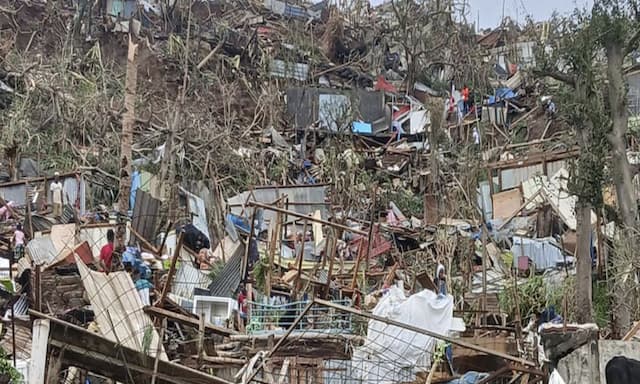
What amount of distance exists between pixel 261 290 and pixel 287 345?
3.29 metres

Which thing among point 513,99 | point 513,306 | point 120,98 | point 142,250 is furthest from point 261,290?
point 513,99

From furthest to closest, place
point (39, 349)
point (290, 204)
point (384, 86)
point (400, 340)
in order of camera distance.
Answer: point (384, 86) < point (290, 204) < point (400, 340) < point (39, 349)

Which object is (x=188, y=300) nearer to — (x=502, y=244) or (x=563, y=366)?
(x=563, y=366)

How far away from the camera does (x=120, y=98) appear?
68.2ft

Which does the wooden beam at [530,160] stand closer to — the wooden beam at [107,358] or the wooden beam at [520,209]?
the wooden beam at [520,209]

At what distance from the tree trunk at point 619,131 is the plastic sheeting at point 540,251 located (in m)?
3.64

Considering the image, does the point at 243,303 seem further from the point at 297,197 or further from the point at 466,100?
the point at 466,100

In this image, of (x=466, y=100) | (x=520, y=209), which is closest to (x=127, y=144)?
(x=520, y=209)

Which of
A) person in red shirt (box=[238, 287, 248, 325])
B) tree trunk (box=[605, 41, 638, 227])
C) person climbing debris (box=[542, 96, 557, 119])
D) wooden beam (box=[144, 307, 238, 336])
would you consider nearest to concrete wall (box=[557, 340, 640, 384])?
wooden beam (box=[144, 307, 238, 336])

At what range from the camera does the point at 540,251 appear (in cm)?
1462

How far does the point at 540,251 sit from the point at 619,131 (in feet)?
14.2

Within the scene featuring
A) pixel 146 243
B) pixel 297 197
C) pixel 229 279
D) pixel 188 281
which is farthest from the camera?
pixel 297 197

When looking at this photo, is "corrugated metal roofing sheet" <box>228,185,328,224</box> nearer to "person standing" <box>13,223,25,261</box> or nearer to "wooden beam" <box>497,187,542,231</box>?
"wooden beam" <box>497,187,542,231</box>

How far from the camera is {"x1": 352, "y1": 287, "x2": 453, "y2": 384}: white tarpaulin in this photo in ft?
23.4
